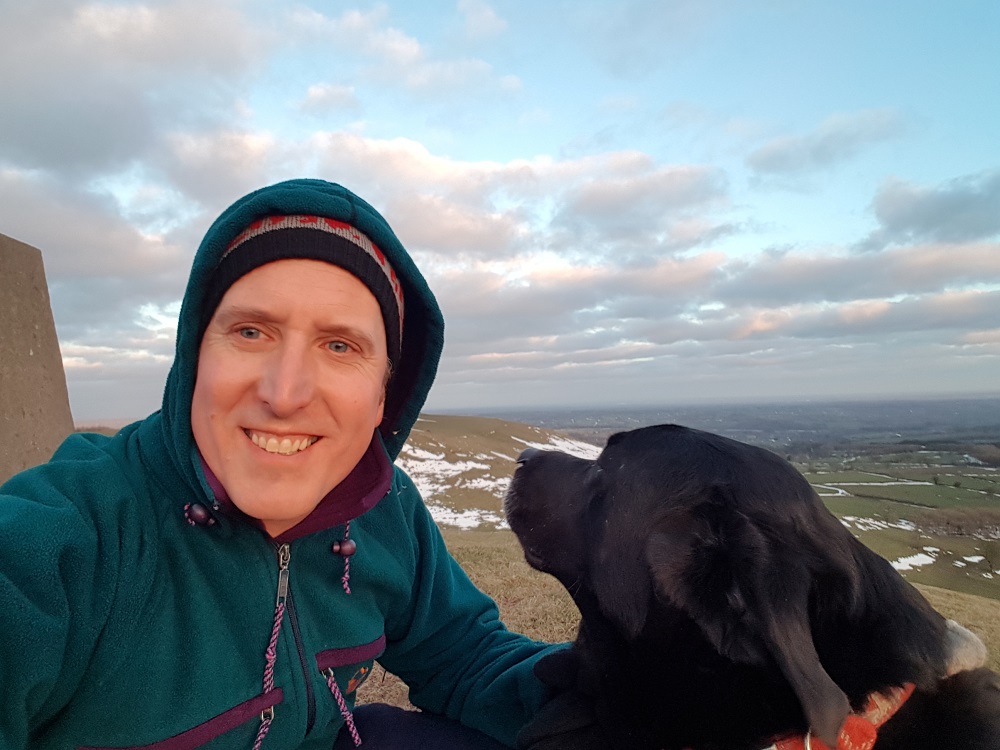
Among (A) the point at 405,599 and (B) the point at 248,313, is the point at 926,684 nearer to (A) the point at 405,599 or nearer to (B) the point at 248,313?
(A) the point at 405,599

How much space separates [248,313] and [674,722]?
2.08 metres

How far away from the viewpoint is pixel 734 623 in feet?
6.15

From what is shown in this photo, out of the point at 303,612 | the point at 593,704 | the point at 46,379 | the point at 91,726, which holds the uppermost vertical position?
the point at 46,379

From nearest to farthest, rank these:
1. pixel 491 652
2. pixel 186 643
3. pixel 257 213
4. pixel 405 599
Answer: pixel 186 643 → pixel 257 213 → pixel 405 599 → pixel 491 652

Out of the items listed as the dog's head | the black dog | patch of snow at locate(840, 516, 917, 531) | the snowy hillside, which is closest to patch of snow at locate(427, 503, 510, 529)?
the snowy hillside

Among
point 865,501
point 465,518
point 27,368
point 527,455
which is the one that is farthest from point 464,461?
point 527,455

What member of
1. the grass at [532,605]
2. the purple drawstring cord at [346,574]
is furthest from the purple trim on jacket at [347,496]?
the grass at [532,605]

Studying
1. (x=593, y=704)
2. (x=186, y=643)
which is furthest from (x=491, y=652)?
(x=186, y=643)

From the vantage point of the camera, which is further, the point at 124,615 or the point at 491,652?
the point at 491,652

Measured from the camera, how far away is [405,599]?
2234 mm

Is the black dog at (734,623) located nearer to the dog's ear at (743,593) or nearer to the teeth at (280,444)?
the dog's ear at (743,593)

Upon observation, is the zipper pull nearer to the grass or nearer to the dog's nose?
the dog's nose

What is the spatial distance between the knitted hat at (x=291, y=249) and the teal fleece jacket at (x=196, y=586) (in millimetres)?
33

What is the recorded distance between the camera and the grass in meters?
3.72
